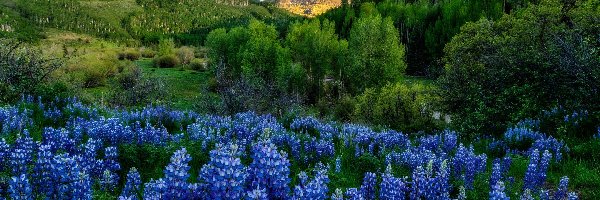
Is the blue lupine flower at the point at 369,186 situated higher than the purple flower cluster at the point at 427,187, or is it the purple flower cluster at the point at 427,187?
the purple flower cluster at the point at 427,187

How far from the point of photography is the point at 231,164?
335 cm

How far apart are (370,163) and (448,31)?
60.1m

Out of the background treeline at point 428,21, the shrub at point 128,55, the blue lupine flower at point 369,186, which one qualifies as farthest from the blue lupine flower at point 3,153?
the shrub at point 128,55

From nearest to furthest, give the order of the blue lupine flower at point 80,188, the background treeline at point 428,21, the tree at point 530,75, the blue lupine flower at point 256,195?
the blue lupine flower at point 256,195 → the blue lupine flower at point 80,188 → the tree at point 530,75 → the background treeline at point 428,21

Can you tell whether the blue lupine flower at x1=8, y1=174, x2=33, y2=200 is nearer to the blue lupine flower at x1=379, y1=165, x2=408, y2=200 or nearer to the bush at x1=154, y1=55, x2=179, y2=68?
the blue lupine flower at x1=379, y1=165, x2=408, y2=200

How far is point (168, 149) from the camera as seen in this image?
23.7ft

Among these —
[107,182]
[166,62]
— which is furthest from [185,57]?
[107,182]

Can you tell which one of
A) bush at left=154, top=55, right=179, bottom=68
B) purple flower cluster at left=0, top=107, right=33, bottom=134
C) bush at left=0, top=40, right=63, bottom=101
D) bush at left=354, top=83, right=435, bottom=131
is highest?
purple flower cluster at left=0, top=107, right=33, bottom=134

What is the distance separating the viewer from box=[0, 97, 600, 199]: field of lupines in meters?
3.58

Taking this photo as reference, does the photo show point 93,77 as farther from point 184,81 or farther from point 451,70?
point 451,70

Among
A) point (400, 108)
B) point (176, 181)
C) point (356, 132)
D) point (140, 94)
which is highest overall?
point (176, 181)

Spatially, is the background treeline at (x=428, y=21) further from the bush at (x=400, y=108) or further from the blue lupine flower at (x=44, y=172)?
the blue lupine flower at (x=44, y=172)

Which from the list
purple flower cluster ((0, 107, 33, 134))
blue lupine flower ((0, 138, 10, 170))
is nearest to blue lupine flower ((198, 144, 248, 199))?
blue lupine flower ((0, 138, 10, 170))

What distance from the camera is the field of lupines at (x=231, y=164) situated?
11.7 ft
